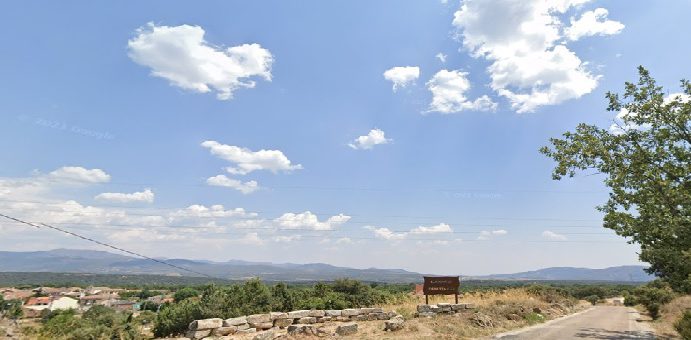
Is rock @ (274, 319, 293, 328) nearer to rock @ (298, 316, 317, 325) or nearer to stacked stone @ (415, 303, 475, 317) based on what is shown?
rock @ (298, 316, 317, 325)

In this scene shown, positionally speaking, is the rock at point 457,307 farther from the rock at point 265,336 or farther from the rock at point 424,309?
the rock at point 265,336

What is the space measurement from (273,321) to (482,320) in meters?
9.57

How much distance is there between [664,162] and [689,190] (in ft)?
6.57

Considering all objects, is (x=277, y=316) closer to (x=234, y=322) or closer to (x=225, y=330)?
(x=234, y=322)

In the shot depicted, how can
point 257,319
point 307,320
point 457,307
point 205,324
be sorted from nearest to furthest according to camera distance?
point 205,324, point 257,319, point 307,320, point 457,307

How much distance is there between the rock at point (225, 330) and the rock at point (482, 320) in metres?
10.6

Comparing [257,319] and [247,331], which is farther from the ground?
[257,319]

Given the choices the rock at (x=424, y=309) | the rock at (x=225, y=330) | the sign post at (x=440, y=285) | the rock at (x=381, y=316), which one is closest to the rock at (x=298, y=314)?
the rock at (x=225, y=330)

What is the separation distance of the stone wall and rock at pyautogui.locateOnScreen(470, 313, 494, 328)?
3.72 metres

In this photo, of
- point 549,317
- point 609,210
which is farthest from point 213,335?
point 549,317

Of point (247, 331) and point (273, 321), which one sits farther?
point (273, 321)

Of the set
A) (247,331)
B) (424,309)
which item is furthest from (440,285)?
(247,331)

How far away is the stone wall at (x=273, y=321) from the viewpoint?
15.0m

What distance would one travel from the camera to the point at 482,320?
19.2 meters
